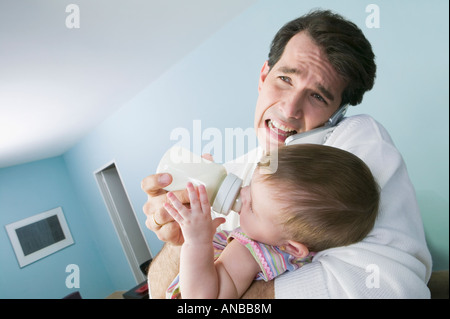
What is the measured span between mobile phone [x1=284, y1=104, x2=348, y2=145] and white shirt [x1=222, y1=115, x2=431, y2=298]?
0.50 feet

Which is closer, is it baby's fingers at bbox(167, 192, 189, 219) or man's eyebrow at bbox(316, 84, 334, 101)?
baby's fingers at bbox(167, 192, 189, 219)

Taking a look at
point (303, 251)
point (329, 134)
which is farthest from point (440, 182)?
point (303, 251)

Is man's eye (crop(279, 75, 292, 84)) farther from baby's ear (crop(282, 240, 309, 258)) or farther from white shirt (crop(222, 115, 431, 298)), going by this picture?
baby's ear (crop(282, 240, 309, 258))

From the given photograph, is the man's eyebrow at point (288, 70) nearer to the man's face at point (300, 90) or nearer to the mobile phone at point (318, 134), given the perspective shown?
the man's face at point (300, 90)

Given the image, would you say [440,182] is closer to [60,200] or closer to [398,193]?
[398,193]

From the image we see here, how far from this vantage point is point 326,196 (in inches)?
20.8

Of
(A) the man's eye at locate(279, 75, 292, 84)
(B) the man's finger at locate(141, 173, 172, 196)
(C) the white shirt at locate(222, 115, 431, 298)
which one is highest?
(A) the man's eye at locate(279, 75, 292, 84)

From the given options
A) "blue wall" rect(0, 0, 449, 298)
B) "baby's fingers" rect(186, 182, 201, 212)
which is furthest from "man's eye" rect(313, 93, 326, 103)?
"blue wall" rect(0, 0, 449, 298)

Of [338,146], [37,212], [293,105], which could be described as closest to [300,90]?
[293,105]

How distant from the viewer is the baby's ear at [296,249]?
1.85 feet

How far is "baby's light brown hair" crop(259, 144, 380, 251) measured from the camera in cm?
53

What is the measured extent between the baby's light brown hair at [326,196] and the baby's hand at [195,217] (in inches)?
6.2

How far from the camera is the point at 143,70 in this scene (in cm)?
205

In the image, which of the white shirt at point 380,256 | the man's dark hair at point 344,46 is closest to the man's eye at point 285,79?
the man's dark hair at point 344,46
